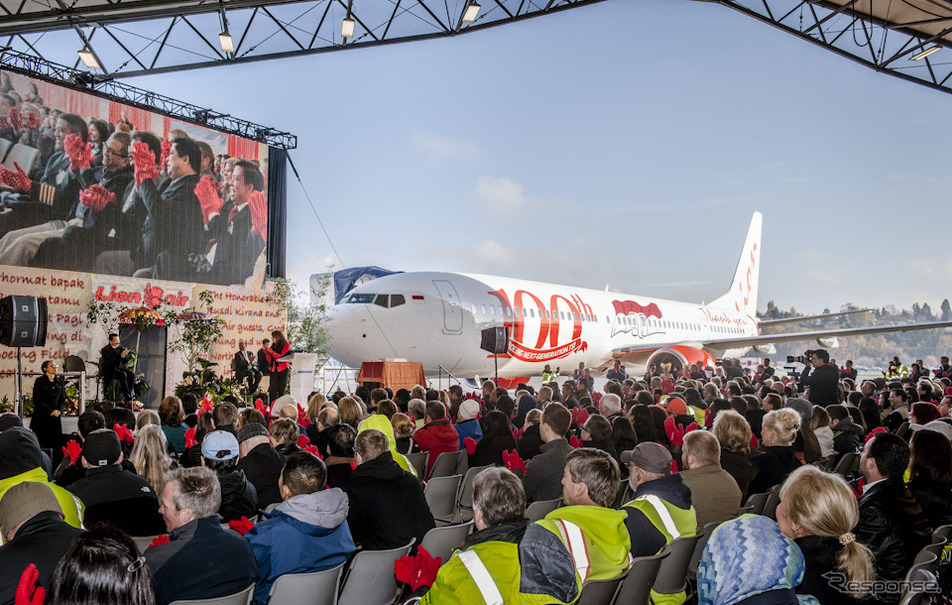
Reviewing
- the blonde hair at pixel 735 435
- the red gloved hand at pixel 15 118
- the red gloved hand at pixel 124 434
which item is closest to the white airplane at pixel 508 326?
the red gloved hand at pixel 15 118

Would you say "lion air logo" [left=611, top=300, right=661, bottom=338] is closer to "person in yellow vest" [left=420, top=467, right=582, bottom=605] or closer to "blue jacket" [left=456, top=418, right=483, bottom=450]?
"blue jacket" [left=456, top=418, right=483, bottom=450]

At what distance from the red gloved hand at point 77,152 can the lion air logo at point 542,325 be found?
343 inches

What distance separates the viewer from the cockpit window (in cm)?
1428

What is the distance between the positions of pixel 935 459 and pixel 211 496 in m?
3.61

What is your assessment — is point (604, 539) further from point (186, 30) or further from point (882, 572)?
point (186, 30)

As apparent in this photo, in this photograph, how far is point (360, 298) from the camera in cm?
1440

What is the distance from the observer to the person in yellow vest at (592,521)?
2.51 metres

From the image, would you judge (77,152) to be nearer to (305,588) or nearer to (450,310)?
(450,310)

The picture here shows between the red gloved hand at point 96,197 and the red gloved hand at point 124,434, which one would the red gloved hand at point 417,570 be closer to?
the red gloved hand at point 124,434

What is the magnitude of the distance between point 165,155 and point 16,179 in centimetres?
314

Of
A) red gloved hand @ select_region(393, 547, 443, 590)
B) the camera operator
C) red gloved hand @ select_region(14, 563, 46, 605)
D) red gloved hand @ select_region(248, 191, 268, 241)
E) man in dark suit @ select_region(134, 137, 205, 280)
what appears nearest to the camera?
red gloved hand @ select_region(14, 563, 46, 605)

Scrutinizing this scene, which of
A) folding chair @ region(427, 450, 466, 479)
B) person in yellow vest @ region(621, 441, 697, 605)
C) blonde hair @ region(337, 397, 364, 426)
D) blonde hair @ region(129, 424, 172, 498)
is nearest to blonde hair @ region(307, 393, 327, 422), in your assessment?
blonde hair @ region(337, 397, 364, 426)

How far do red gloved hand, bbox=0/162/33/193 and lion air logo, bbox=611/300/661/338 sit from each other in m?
14.3

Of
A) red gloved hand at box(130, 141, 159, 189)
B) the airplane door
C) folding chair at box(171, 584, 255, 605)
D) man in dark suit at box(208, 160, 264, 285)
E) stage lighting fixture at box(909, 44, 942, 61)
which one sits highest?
stage lighting fixture at box(909, 44, 942, 61)
